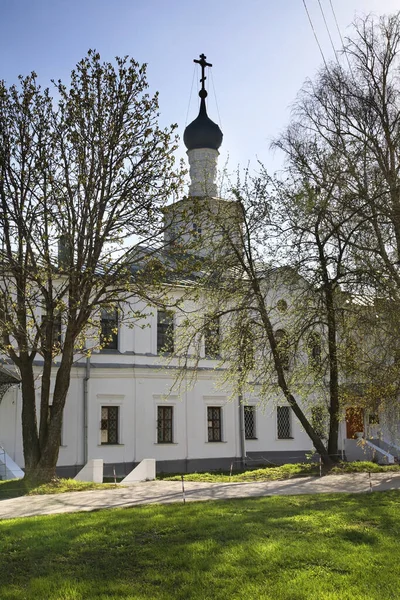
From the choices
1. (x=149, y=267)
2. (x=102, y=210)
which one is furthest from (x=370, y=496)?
(x=102, y=210)

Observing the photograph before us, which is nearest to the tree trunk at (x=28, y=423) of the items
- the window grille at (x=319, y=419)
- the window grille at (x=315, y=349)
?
the window grille at (x=315, y=349)

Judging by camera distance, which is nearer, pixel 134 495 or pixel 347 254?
pixel 134 495

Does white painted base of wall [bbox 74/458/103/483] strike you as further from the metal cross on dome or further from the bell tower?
the metal cross on dome

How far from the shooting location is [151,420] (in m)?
28.6

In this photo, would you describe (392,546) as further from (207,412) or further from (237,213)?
(207,412)

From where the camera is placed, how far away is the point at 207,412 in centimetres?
3034

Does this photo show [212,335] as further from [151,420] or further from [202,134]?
[202,134]

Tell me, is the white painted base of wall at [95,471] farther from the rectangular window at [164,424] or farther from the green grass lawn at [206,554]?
the rectangular window at [164,424]

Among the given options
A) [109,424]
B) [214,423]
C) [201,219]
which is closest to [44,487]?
[201,219]

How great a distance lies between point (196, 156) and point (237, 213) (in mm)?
16980

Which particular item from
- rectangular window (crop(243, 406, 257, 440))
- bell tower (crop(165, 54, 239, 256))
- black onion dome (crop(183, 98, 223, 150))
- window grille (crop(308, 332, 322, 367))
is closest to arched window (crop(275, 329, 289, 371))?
window grille (crop(308, 332, 322, 367))

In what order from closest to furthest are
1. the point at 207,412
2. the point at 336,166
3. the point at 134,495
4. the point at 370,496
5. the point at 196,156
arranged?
the point at 370,496
the point at 134,495
the point at 336,166
the point at 207,412
the point at 196,156

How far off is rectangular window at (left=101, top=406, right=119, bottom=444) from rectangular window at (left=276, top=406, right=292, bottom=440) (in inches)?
354

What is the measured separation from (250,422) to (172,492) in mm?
18109
